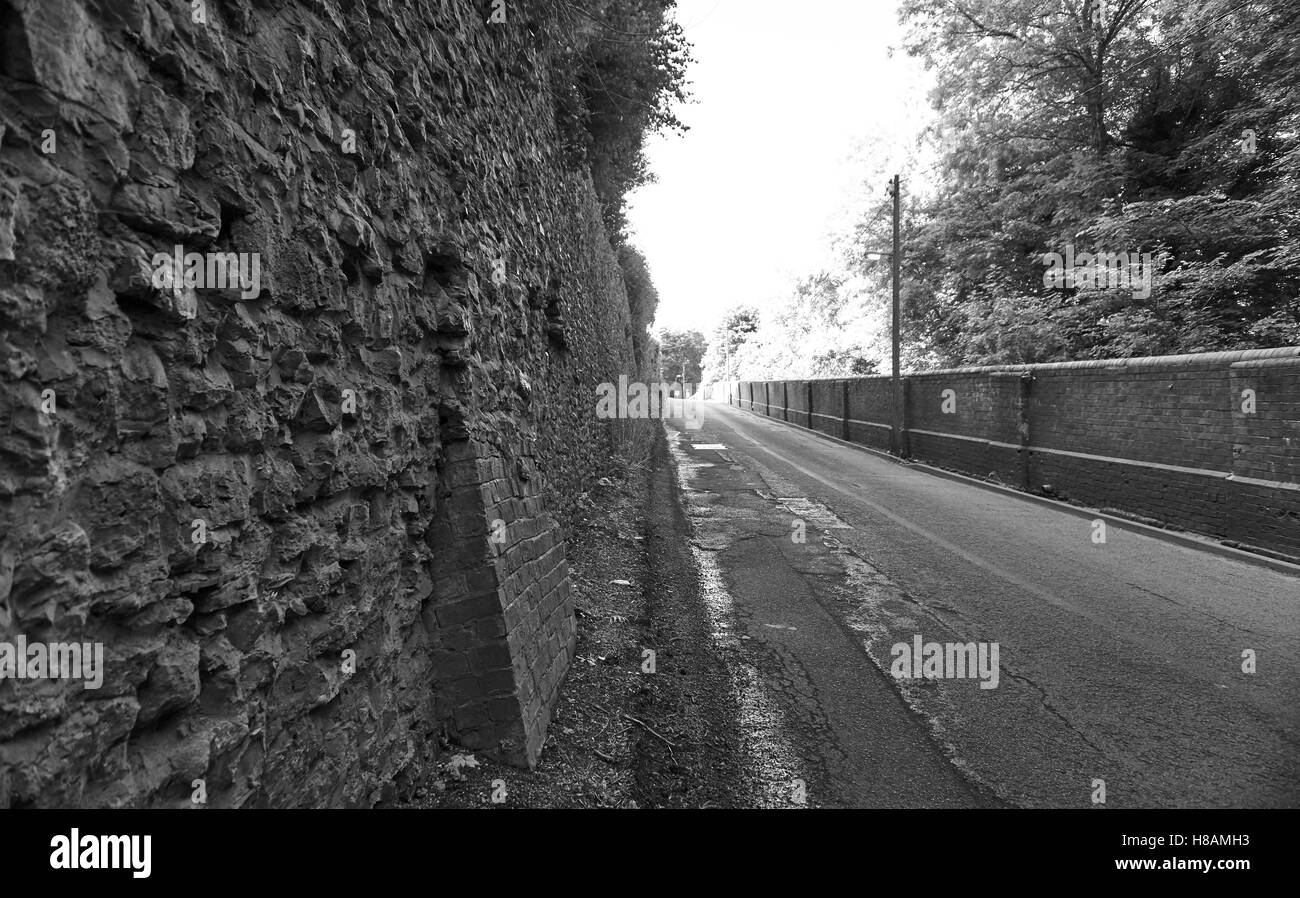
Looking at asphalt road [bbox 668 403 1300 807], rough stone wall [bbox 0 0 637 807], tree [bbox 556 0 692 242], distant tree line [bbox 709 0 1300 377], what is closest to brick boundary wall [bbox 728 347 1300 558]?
asphalt road [bbox 668 403 1300 807]

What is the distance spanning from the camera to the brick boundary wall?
7.65m

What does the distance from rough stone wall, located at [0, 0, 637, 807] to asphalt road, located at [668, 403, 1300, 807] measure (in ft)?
5.50

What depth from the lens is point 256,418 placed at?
214cm

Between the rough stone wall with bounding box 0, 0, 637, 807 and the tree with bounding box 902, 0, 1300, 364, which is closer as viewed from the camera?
the rough stone wall with bounding box 0, 0, 637, 807

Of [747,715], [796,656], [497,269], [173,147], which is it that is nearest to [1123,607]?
[796,656]

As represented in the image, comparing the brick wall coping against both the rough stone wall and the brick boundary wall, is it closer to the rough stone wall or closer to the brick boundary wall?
the brick boundary wall

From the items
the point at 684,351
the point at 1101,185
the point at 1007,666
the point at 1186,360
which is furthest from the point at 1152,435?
the point at 684,351

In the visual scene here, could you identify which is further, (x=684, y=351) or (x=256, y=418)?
(x=684, y=351)

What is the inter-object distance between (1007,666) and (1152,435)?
702 centimetres

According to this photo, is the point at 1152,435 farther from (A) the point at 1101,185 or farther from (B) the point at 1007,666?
(A) the point at 1101,185

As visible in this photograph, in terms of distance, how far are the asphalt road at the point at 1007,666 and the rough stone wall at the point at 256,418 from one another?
1677 mm

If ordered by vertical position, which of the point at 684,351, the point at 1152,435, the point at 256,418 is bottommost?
the point at 1152,435

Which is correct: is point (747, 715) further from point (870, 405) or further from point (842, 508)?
point (870, 405)

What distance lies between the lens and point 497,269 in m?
4.67
